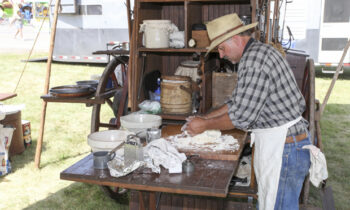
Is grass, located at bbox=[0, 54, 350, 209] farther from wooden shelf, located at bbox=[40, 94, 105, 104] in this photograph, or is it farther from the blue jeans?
the blue jeans

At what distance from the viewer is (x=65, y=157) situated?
5.63 m

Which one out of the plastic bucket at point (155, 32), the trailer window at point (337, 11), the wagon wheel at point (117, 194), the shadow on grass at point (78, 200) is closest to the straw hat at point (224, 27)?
the plastic bucket at point (155, 32)

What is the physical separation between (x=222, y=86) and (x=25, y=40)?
16212mm

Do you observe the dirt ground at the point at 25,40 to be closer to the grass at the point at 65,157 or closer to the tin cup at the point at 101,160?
the grass at the point at 65,157

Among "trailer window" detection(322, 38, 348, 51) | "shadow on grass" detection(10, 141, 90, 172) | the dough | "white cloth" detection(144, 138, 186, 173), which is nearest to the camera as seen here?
"white cloth" detection(144, 138, 186, 173)

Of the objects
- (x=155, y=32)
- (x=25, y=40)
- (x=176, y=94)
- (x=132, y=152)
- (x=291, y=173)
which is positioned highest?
(x=155, y=32)

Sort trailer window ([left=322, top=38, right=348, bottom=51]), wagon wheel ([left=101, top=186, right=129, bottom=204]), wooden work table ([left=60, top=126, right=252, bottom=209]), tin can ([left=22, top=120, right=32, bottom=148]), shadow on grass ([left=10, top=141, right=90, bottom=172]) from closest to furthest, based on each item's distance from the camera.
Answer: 1. wooden work table ([left=60, top=126, right=252, bottom=209])
2. wagon wheel ([left=101, top=186, right=129, bottom=204])
3. shadow on grass ([left=10, top=141, right=90, bottom=172])
4. tin can ([left=22, top=120, right=32, bottom=148])
5. trailer window ([left=322, top=38, right=348, bottom=51])

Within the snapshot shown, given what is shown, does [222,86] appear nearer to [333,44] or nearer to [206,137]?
[206,137]

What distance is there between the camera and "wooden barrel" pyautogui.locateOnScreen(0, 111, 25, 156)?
5.45 m

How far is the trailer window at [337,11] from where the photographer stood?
10133 mm

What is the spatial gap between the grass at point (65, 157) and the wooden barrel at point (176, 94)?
1.35m

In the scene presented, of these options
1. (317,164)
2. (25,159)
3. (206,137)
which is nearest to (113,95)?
(25,159)

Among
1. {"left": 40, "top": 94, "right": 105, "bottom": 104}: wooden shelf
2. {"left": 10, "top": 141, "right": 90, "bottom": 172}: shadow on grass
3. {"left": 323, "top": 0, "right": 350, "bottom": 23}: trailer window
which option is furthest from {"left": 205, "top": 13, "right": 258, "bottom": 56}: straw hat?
{"left": 323, "top": 0, "right": 350, "bottom": 23}: trailer window

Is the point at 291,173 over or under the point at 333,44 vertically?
under
